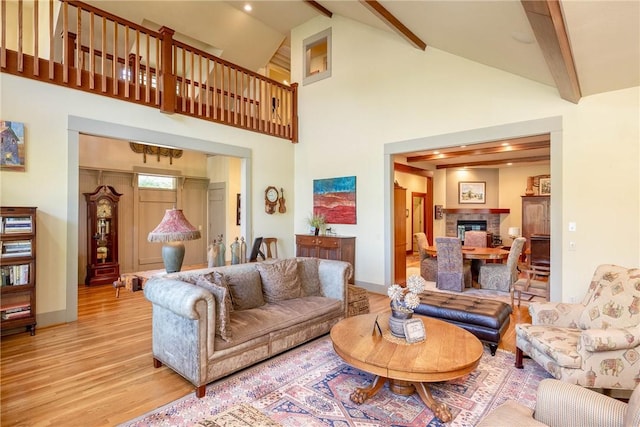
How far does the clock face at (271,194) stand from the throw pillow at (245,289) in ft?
10.8

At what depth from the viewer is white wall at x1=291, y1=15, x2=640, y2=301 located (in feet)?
12.3

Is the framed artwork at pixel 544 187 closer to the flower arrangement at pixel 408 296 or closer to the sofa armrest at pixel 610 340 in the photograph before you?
the sofa armrest at pixel 610 340

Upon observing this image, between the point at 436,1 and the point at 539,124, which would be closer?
the point at 436,1

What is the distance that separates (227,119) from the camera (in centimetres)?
592

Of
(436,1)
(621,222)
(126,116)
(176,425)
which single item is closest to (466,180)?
(621,222)

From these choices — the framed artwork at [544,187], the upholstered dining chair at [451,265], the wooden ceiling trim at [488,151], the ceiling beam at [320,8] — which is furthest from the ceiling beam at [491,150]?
the ceiling beam at [320,8]

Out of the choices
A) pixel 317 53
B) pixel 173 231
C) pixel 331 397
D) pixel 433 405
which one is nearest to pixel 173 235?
pixel 173 231

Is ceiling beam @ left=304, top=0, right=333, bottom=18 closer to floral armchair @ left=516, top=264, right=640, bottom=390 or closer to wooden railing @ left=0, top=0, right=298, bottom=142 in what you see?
wooden railing @ left=0, top=0, right=298, bottom=142

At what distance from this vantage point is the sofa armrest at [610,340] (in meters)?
2.25

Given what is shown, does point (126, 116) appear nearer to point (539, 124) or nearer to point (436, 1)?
point (436, 1)

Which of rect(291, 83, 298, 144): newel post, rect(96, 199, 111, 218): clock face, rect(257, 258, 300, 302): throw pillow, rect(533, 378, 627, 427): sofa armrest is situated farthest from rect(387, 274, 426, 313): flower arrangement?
rect(96, 199, 111, 218): clock face

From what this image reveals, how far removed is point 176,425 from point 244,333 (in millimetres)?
789

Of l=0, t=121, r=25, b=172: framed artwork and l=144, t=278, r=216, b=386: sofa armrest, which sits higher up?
l=0, t=121, r=25, b=172: framed artwork

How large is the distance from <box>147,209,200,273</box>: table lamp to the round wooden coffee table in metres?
2.07
